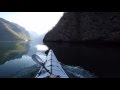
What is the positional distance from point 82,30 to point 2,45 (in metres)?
1.82

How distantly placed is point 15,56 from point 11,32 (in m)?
0.50

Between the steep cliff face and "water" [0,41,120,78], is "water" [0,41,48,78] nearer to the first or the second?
"water" [0,41,120,78]

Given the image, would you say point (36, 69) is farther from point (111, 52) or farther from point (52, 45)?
point (111, 52)

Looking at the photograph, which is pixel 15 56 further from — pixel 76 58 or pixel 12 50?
pixel 76 58

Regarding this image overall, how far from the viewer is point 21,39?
4816 millimetres

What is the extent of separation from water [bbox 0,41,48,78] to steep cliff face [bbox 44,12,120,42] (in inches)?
19.1

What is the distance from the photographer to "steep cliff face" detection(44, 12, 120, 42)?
4266 mm

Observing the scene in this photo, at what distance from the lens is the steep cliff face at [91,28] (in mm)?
4266

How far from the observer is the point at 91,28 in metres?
4.59

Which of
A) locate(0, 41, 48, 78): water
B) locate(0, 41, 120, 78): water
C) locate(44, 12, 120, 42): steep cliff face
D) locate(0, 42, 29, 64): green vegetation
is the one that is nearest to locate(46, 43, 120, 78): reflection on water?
locate(0, 41, 120, 78): water

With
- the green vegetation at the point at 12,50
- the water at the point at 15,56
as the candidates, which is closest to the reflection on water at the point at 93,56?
the water at the point at 15,56

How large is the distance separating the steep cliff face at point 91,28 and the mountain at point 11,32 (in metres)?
0.58

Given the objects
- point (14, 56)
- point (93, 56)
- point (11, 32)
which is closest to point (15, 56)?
point (14, 56)
